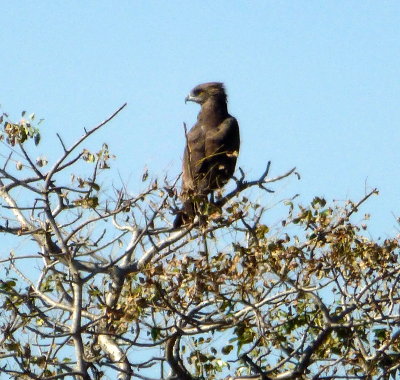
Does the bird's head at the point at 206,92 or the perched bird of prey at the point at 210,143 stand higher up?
the bird's head at the point at 206,92

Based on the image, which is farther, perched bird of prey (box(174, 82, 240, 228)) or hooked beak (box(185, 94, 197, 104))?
hooked beak (box(185, 94, 197, 104))

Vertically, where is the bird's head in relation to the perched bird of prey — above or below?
above

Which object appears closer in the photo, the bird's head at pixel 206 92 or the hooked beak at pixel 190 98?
the bird's head at pixel 206 92

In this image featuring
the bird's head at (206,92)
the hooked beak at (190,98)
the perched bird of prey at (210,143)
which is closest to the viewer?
the perched bird of prey at (210,143)

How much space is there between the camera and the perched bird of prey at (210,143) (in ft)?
31.7

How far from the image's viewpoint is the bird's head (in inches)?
475

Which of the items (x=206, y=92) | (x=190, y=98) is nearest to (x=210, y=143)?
(x=206, y=92)

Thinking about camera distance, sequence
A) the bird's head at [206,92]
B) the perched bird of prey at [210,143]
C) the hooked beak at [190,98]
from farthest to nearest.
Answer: the hooked beak at [190,98]
the bird's head at [206,92]
the perched bird of prey at [210,143]

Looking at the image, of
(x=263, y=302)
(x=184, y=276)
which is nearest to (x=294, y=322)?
(x=263, y=302)

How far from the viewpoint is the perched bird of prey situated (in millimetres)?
9672

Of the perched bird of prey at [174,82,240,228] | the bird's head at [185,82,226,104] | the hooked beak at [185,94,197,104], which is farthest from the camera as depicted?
the hooked beak at [185,94,197,104]

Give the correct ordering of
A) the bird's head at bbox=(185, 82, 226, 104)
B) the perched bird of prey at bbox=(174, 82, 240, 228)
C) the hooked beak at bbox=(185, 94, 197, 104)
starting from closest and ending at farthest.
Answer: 1. the perched bird of prey at bbox=(174, 82, 240, 228)
2. the bird's head at bbox=(185, 82, 226, 104)
3. the hooked beak at bbox=(185, 94, 197, 104)

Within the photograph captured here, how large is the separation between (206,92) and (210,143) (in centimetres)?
153

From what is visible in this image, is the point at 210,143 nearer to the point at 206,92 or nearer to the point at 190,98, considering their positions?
the point at 206,92
